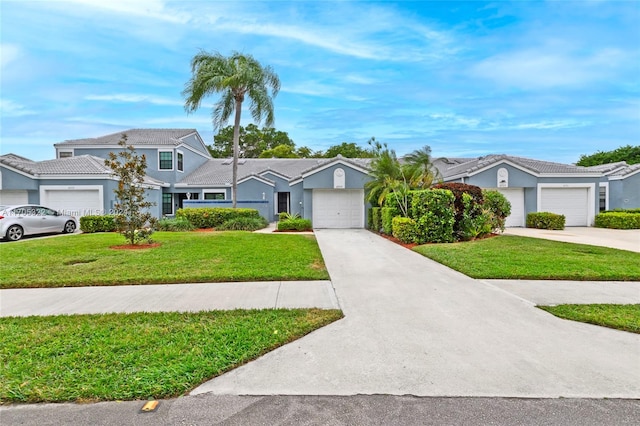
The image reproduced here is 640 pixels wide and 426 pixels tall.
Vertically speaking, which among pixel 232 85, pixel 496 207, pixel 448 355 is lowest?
pixel 448 355

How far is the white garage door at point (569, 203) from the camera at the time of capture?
19672 mm

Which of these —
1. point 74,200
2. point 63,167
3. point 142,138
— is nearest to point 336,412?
point 74,200

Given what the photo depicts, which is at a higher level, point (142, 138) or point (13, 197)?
point (142, 138)

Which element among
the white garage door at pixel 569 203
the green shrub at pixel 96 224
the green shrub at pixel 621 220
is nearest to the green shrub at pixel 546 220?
the white garage door at pixel 569 203

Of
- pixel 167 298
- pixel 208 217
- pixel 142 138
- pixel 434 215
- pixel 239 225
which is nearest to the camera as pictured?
pixel 167 298

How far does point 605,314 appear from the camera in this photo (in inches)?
183

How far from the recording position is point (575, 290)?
19.6 ft

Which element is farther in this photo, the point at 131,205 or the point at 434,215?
the point at 434,215

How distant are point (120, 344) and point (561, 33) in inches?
625

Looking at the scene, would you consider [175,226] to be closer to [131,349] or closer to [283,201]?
[283,201]

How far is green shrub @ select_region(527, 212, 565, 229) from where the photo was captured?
17688mm

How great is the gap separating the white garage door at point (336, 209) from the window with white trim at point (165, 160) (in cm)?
1207

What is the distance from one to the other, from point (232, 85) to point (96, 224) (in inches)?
371

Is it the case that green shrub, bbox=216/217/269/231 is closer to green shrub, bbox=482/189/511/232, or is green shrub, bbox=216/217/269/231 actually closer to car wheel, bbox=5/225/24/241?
car wheel, bbox=5/225/24/241
